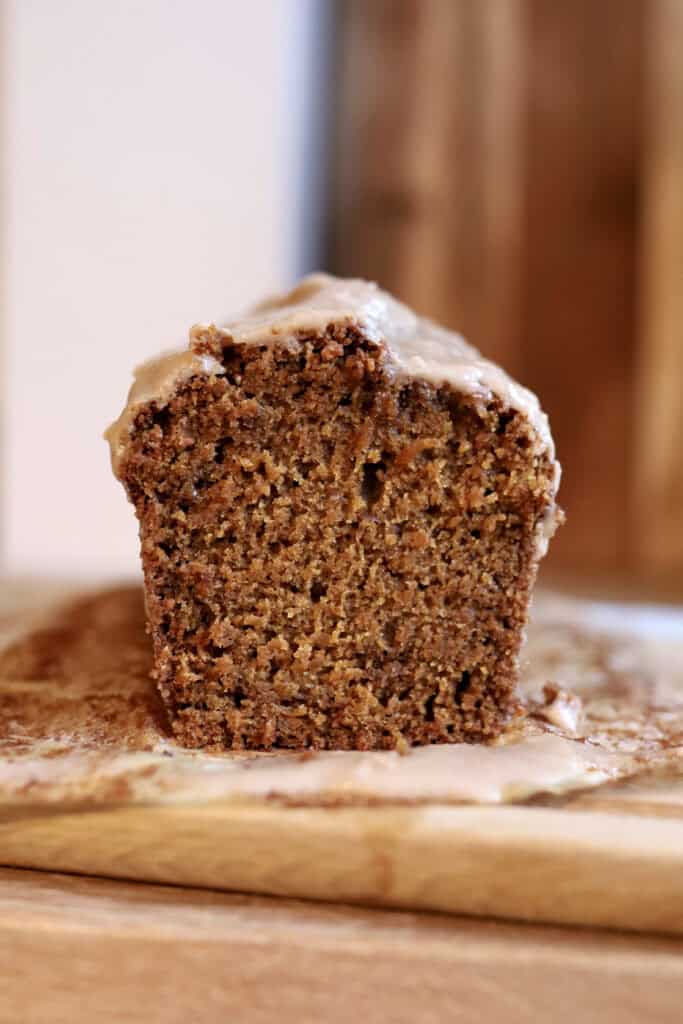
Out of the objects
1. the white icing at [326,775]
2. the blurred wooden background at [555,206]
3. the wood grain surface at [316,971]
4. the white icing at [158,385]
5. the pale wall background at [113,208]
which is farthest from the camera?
the blurred wooden background at [555,206]

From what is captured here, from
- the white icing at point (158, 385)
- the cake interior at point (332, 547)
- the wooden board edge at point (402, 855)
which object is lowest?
the wooden board edge at point (402, 855)

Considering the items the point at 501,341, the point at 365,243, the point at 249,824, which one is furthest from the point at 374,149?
the point at 249,824

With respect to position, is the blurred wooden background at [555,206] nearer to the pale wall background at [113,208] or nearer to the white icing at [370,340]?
the pale wall background at [113,208]

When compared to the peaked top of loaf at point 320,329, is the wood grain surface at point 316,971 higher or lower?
lower

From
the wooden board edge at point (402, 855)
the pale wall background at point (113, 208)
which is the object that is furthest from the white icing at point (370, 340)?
the pale wall background at point (113, 208)

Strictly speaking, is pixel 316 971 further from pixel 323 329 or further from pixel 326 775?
pixel 323 329

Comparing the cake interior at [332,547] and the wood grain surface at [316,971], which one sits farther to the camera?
the cake interior at [332,547]

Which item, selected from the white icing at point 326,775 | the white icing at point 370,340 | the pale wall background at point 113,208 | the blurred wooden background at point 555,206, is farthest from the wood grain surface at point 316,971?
the blurred wooden background at point 555,206

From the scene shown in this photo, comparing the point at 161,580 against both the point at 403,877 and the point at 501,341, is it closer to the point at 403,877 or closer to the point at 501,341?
the point at 403,877

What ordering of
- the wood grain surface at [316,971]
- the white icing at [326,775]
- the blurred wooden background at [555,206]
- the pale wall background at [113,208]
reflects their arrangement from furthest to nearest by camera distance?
the blurred wooden background at [555,206]
the pale wall background at [113,208]
the white icing at [326,775]
the wood grain surface at [316,971]
